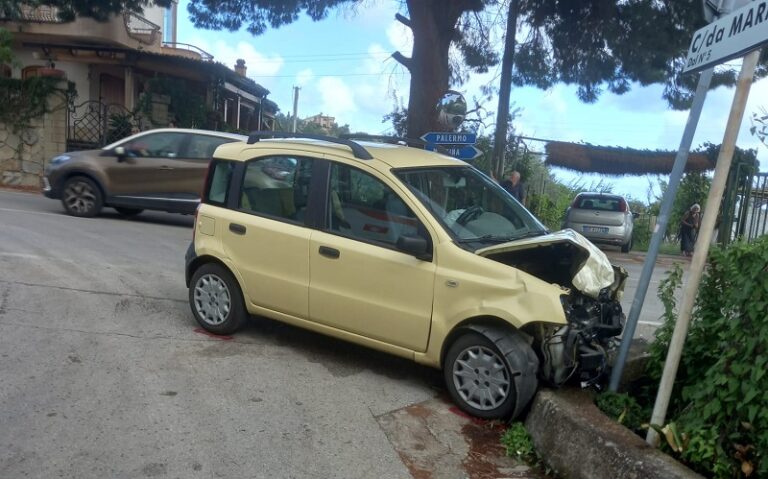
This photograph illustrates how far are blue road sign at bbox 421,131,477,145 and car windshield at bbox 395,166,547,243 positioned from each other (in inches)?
204

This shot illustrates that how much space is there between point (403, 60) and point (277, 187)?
25.5 feet

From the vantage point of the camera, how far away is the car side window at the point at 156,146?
13.0 meters

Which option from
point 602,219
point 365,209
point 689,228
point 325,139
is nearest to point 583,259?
point 365,209

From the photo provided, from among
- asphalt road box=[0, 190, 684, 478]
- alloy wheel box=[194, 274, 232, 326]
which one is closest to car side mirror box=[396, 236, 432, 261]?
asphalt road box=[0, 190, 684, 478]

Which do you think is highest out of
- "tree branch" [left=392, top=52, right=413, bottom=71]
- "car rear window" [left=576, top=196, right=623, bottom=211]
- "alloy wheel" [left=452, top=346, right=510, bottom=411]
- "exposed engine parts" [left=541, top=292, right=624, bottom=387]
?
"tree branch" [left=392, top=52, right=413, bottom=71]

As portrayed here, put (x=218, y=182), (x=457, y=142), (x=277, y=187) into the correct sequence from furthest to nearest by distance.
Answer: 1. (x=457, y=142)
2. (x=218, y=182)
3. (x=277, y=187)

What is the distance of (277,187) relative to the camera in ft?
19.7

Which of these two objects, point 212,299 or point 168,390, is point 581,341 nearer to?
point 168,390

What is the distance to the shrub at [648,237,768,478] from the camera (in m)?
3.44

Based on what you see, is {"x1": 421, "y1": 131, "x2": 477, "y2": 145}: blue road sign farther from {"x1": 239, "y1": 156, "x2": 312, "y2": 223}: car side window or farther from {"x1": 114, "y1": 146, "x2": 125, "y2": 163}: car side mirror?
{"x1": 114, "y1": 146, "x2": 125, "y2": 163}: car side mirror

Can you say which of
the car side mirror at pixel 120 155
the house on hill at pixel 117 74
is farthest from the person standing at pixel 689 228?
the car side mirror at pixel 120 155

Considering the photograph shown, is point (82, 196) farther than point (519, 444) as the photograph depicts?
Yes

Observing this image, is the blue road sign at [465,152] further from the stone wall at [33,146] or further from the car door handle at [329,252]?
the stone wall at [33,146]

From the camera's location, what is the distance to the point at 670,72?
1536cm
